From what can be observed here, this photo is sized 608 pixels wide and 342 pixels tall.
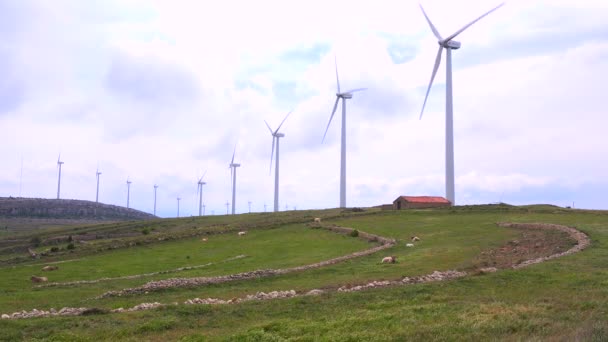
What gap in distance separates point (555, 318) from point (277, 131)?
120m

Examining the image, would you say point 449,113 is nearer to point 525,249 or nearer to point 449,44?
point 449,44

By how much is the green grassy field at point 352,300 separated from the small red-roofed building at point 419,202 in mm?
39702

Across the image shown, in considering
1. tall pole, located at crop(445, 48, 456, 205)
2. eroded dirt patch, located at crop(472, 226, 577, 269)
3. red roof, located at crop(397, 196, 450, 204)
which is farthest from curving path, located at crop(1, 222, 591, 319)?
red roof, located at crop(397, 196, 450, 204)

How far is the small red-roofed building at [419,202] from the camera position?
3497 inches

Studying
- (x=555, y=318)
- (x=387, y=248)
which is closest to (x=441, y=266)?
(x=387, y=248)

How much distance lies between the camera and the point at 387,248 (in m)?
43.0

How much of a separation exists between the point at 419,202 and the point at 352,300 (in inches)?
2765

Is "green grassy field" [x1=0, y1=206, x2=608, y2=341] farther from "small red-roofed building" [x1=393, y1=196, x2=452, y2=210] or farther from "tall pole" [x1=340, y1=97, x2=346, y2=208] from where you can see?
"tall pole" [x1=340, y1=97, x2=346, y2=208]

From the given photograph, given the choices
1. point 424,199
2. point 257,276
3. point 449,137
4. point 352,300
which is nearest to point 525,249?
point 257,276

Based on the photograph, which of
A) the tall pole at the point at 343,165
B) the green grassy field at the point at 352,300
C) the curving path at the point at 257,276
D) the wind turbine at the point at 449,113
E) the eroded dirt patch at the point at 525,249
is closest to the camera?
the green grassy field at the point at 352,300

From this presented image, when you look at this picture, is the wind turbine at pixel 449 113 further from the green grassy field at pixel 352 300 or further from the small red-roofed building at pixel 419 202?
the green grassy field at pixel 352 300

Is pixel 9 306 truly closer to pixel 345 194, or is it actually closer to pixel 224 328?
pixel 224 328

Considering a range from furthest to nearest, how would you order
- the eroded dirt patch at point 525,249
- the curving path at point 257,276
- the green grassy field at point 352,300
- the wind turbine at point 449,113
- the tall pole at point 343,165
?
the tall pole at point 343,165 < the wind turbine at point 449,113 < the eroded dirt patch at point 525,249 < the curving path at point 257,276 < the green grassy field at point 352,300

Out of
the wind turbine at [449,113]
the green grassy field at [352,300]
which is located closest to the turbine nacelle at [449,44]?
the wind turbine at [449,113]
